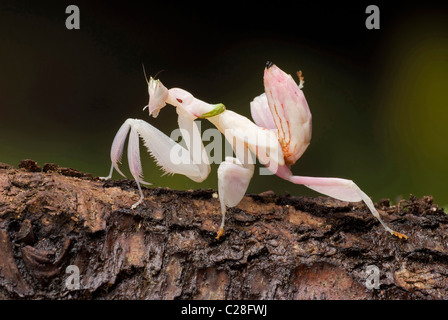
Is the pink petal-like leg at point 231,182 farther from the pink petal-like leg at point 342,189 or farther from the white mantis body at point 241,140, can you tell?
the pink petal-like leg at point 342,189

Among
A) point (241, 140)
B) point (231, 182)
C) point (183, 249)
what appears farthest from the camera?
point (241, 140)

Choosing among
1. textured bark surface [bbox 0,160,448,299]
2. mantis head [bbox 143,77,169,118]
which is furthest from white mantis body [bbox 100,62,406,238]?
textured bark surface [bbox 0,160,448,299]

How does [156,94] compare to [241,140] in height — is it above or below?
above

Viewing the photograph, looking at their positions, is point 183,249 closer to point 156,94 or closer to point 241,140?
point 241,140

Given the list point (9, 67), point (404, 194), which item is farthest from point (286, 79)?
point (9, 67)

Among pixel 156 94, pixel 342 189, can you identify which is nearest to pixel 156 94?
pixel 156 94

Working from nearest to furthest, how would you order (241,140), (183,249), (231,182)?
1. (183,249)
2. (231,182)
3. (241,140)

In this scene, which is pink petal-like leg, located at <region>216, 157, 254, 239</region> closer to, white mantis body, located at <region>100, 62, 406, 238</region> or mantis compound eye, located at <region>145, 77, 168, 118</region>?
white mantis body, located at <region>100, 62, 406, 238</region>

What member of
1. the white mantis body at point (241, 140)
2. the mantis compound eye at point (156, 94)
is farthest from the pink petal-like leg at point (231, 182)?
the mantis compound eye at point (156, 94)
